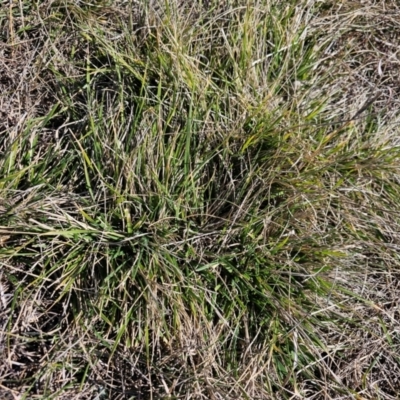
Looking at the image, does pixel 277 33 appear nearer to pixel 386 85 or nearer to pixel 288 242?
pixel 386 85

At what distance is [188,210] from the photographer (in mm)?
1898

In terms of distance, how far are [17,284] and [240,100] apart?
86 cm

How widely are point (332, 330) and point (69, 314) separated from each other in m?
0.78

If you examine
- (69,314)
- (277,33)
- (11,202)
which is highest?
(277,33)

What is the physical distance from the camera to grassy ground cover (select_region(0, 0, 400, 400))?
180 centimetres

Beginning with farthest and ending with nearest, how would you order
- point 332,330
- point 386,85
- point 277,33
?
point 386,85, point 277,33, point 332,330

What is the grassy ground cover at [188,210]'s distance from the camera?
1803 millimetres

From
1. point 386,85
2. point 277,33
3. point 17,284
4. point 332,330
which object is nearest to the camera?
point 17,284

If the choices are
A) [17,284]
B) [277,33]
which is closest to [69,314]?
[17,284]

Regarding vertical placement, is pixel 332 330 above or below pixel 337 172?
below

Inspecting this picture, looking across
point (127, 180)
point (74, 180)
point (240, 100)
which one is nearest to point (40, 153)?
point (74, 180)

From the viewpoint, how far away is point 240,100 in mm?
1974

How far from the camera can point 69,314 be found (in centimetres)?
183

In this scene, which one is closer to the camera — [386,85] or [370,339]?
[370,339]
